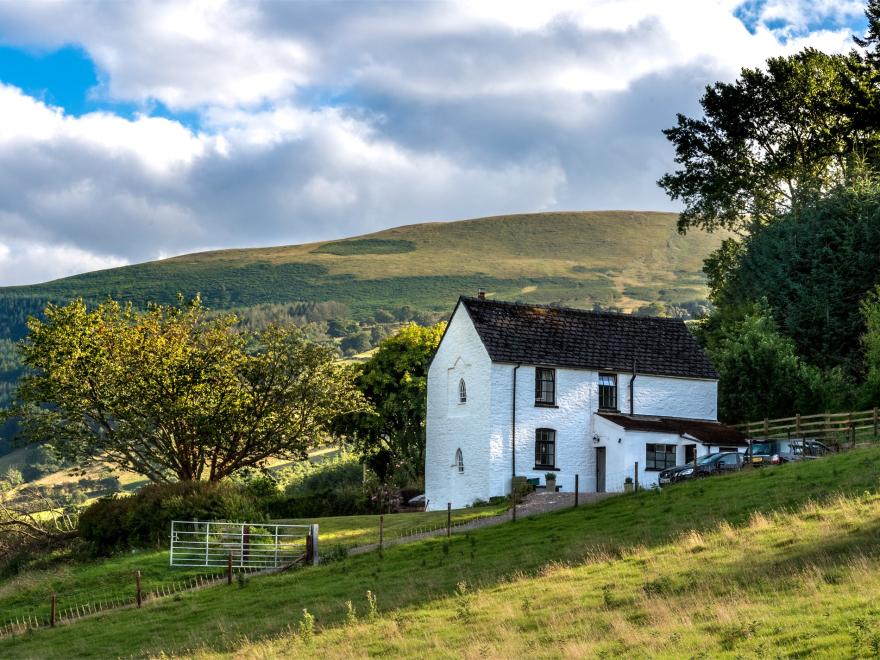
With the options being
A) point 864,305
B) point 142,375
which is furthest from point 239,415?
point 864,305

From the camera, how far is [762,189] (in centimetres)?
8256

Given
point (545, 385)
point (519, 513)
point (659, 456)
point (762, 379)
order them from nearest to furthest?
point (519, 513) < point (659, 456) < point (545, 385) < point (762, 379)

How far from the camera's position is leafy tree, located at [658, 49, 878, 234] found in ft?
253

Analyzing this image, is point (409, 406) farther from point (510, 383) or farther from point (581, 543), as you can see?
point (581, 543)

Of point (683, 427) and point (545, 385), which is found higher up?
point (545, 385)

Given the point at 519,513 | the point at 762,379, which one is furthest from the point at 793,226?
the point at 519,513

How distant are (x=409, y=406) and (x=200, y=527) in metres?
24.8

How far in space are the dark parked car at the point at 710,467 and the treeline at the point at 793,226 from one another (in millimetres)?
13771

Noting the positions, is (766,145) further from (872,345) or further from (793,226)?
(872,345)

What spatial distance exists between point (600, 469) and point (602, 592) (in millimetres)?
30341

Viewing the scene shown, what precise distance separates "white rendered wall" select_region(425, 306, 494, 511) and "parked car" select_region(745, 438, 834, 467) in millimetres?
12966

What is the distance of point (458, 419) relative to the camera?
5859 cm

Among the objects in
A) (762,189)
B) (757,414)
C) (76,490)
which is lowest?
(76,490)

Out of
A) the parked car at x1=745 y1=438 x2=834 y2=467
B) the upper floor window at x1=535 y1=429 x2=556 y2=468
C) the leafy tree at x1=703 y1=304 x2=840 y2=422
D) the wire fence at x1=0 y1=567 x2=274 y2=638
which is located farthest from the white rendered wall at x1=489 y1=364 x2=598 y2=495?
the wire fence at x1=0 y1=567 x2=274 y2=638
